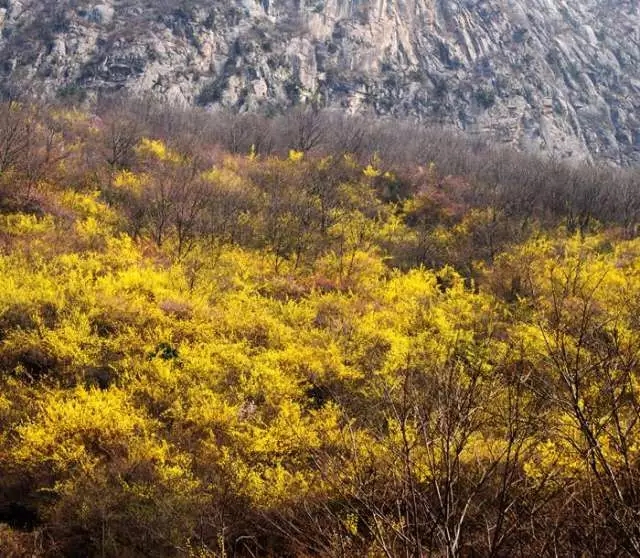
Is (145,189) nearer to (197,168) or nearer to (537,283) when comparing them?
(197,168)

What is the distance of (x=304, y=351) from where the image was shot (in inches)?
590

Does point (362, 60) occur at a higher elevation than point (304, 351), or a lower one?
higher

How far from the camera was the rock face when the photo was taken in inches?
2436

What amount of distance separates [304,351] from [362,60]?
6798 cm

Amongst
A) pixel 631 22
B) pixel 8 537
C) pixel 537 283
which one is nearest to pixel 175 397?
pixel 8 537

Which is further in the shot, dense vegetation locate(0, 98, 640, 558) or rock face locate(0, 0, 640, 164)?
rock face locate(0, 0, 640, 164)

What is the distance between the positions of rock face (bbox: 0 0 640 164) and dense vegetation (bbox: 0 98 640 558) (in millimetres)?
29289

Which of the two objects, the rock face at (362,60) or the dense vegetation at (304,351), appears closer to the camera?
the dense vegetation at (304,351)

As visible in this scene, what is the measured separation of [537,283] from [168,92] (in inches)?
2081

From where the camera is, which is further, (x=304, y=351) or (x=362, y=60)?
(x=362, y=60)

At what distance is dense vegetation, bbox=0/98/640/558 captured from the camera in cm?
262

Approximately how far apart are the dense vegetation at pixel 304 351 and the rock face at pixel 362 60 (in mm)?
29289

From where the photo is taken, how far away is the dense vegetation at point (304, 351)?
262 cm

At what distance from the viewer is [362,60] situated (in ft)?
244
